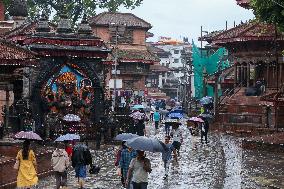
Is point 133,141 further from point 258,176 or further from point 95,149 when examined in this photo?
point 95,149

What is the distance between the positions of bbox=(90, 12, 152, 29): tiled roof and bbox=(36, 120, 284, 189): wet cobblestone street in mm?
40306

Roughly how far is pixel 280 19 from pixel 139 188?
1372 centimetres

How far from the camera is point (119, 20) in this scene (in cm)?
7125

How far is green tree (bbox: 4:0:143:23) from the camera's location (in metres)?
61.8

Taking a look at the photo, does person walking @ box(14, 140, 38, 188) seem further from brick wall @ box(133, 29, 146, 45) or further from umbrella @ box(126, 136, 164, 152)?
brick wall @ box(133, 29, 146, 45)

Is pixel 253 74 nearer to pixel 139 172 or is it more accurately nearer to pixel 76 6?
pixel 76 6

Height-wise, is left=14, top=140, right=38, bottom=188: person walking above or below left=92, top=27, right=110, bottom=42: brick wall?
below

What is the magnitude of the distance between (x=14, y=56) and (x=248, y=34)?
74.3 ft

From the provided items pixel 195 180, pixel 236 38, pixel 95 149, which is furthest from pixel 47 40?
pixel 236 38

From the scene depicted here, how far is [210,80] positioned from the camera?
61500 millimetres

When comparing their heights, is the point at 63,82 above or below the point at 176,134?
above

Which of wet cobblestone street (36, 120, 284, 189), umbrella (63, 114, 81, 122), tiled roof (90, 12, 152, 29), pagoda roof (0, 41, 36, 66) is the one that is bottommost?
wet cobblestone street (36, 120, 284, 189)

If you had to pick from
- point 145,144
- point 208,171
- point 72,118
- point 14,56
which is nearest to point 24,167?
point 145,144

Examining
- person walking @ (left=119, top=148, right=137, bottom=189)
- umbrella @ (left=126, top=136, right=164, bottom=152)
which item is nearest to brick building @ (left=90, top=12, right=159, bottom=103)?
person walking @ (left=119, top=148, right=137, bottom=189)
